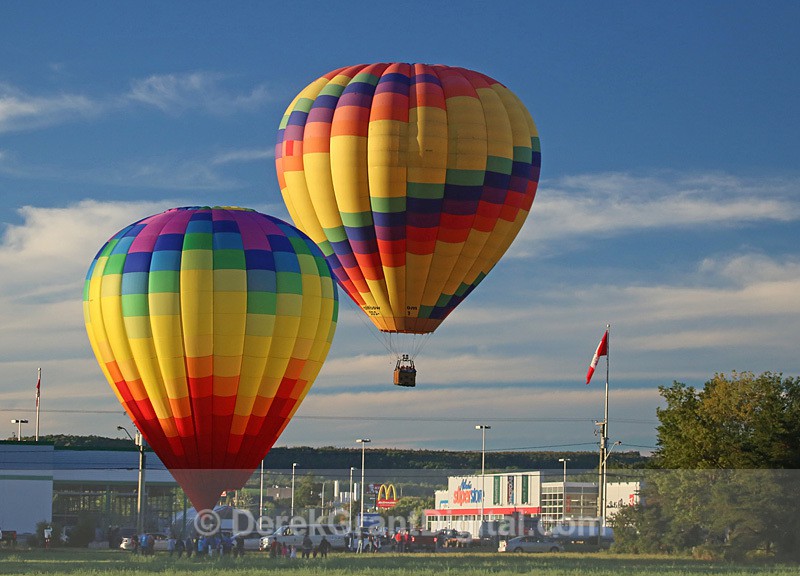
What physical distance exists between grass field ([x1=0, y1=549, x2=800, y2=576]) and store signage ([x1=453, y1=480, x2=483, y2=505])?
34521mm

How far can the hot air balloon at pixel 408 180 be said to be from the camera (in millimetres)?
44312

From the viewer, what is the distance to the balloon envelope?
4431cm

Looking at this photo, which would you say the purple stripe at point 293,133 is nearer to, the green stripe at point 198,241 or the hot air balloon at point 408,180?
the hot air balloon at point 408,180

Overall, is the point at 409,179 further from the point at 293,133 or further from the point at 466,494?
the point at 466,494

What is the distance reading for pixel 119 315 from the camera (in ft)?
126

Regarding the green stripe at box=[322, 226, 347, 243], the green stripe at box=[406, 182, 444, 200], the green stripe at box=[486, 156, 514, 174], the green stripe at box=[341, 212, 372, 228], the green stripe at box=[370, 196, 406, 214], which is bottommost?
the green stripe at box=[322, 226, 347, 243]

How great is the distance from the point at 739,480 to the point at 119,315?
26.0 meters

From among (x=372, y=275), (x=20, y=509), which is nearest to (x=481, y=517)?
(x=20, y=509)

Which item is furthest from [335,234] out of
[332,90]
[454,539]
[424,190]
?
[454,539]

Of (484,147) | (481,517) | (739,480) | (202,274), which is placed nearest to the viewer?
(202,274)

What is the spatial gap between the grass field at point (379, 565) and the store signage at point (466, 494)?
3452 cm

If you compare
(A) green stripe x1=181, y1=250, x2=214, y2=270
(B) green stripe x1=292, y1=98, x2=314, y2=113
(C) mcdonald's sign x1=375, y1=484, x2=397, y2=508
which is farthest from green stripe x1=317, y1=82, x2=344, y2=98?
(C) mcdonald's sign x1=375, y1=484, x2=397, y2=508

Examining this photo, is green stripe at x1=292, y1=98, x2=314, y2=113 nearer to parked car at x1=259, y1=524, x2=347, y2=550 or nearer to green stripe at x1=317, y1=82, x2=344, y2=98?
green stripe at x1=317, y1=82, x2=344, y2=98

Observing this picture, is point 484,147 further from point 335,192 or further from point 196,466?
point 196,466
